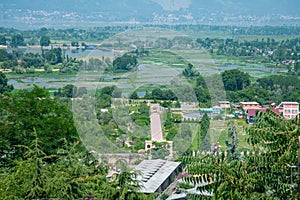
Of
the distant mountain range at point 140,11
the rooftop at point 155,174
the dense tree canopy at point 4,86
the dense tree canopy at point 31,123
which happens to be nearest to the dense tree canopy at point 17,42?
the dense tree canopy at point 4,86

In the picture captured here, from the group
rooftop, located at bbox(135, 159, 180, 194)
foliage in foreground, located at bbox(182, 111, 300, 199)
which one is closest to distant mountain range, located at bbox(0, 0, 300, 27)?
rooftop, located at bbox(135, 159, 180, 194)

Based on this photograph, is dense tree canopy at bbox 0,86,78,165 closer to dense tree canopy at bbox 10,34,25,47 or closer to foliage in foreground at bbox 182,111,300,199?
foliage in foreground at bbox 182,111,300,199

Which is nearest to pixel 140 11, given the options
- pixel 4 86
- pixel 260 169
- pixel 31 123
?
pixel 4 86

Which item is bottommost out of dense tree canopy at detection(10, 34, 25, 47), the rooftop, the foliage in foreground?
dense tree canopy at detection(10, 34, 25, 47)

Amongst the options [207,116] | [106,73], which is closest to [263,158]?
[207,116]

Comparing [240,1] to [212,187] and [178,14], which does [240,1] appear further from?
[212,187]

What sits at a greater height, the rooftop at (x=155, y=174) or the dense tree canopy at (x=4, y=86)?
the rooftop at (x=155, y=174)

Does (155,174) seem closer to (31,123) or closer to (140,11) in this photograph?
(31,123)

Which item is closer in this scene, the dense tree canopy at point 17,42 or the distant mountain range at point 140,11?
the dense tree canopy at point 17,42

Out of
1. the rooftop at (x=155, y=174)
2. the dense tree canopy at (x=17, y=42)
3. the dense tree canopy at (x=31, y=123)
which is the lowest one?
the dense tree canopy at (x=17, y=42)

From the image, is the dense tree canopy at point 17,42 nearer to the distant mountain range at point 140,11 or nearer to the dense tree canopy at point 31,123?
the distant mountain range at point 140,11
